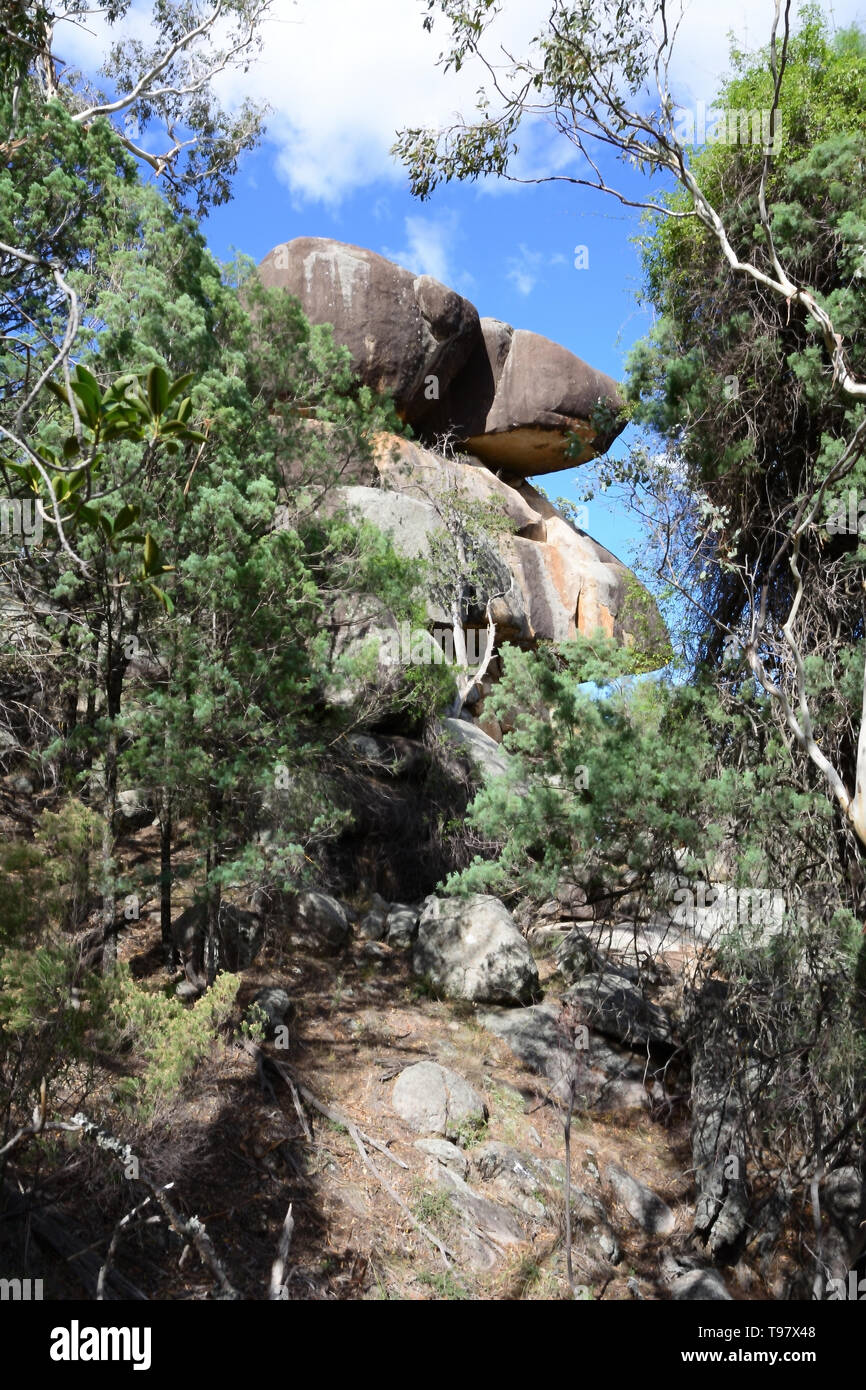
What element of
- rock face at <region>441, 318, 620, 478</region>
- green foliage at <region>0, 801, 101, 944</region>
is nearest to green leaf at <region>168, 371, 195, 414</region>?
green foliage at <region>0, 801, 101, 944</region>

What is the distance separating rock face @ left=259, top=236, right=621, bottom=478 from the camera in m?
18.7

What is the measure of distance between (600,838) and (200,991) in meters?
4.33

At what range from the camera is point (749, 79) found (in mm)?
8133

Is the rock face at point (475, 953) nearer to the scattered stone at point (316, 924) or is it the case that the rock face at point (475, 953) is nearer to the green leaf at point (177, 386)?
the scattered stone at point (316, 924)

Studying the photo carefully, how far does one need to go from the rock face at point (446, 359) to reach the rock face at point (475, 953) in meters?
9.16

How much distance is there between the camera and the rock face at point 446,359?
18.7 meters

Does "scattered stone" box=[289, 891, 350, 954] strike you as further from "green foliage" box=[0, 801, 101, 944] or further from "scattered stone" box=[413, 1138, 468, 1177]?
"green foliage" box=[0, 801, 101, 944]

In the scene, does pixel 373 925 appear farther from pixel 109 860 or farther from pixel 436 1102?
pixel 109 860

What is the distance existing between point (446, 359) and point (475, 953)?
13.8 meters

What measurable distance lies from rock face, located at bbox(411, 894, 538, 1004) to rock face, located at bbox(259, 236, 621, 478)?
916cm

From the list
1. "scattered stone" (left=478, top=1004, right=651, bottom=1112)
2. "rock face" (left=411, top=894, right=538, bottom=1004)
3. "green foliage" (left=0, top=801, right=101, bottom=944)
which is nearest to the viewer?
"green foliage" (left=0, top=801, right=101, bottom=944)
